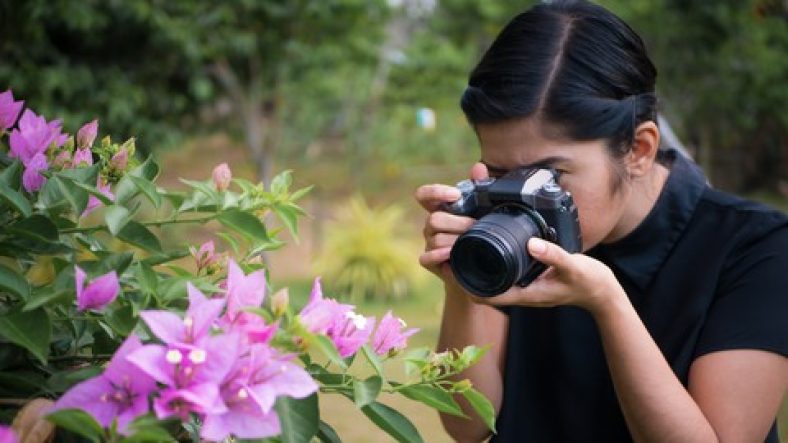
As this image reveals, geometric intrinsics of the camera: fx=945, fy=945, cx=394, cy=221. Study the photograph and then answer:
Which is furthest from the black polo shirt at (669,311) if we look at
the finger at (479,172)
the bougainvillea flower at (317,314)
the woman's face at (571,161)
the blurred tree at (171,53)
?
the blurred tree at (171,53)

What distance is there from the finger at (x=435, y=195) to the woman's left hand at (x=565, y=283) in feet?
0.49

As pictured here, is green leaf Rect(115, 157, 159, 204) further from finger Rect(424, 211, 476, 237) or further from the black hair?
the black hair

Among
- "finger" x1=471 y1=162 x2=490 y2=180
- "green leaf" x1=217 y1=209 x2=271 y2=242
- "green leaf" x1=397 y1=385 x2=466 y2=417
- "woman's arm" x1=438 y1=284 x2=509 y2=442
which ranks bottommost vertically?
"woman's arm" x1=438 y1=284 x2=509 y2=442

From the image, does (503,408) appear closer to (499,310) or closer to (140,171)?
(499,310)

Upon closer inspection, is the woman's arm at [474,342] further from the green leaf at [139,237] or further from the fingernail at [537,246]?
the green leaf at [139,237]

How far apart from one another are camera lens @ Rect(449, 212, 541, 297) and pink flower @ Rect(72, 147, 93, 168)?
0.41 m

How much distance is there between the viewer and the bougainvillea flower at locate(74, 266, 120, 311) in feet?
2.05

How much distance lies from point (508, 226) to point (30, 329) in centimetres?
56

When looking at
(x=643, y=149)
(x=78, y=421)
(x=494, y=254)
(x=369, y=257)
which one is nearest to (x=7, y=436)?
(x=78, y=421)

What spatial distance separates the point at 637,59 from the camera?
125 cm

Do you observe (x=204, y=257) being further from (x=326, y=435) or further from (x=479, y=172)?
(x=479, y=172)

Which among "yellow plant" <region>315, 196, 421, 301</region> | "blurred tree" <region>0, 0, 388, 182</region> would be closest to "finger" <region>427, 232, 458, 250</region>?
"blurred tree" <region>0, 0, 388, 182</region>

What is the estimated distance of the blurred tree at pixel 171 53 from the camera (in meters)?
4.58

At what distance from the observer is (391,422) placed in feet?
2.20
